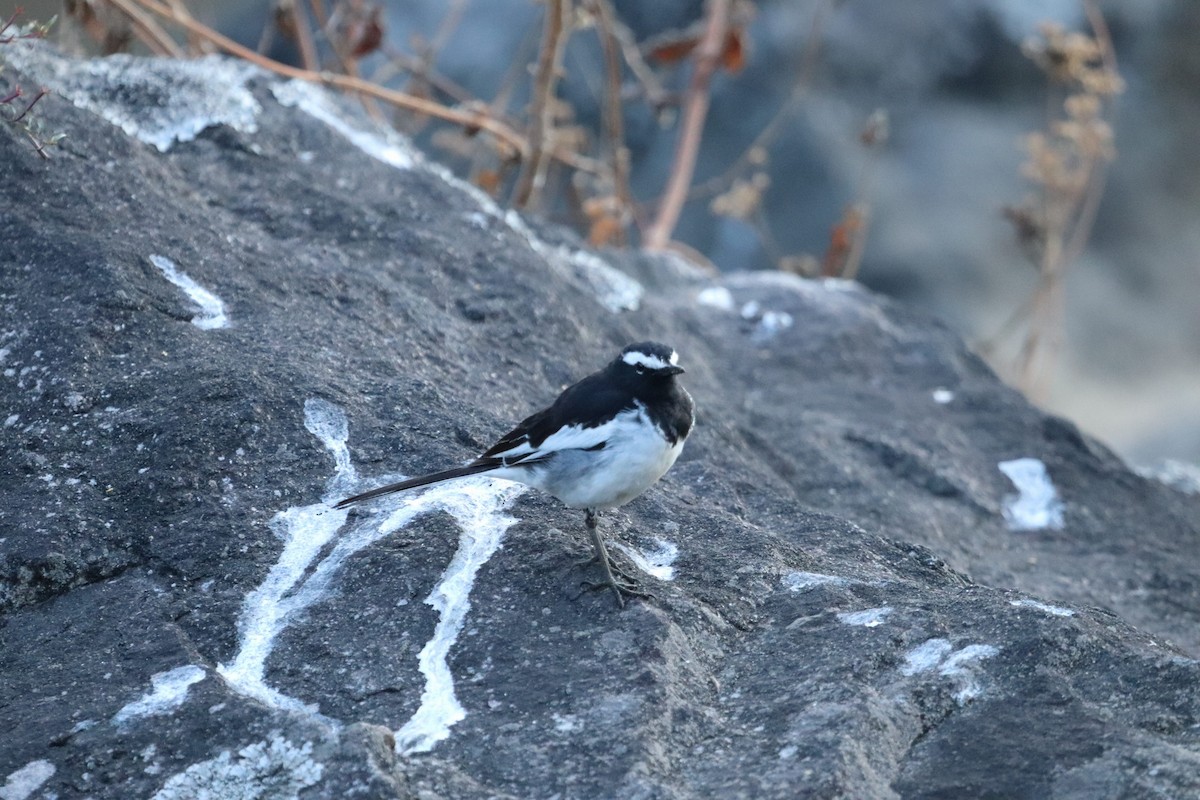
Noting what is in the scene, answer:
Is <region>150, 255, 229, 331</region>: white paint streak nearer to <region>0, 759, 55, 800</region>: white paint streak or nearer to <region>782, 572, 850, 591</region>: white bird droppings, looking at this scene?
<region>0, 759, 55, 800</region>: white paint streak

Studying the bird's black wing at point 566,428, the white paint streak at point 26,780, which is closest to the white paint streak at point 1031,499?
the bird's black wing at point 566,428

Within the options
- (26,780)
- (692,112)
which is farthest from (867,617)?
(692,112)

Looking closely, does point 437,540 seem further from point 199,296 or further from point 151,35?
point 151,35

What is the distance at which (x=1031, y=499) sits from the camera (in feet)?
19.3

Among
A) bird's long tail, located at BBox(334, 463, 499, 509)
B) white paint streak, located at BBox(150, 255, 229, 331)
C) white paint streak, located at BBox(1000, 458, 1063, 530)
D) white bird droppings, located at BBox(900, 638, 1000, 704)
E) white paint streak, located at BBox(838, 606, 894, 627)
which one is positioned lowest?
white paint streak, located at BBox(1000, 458, 1063, 530)

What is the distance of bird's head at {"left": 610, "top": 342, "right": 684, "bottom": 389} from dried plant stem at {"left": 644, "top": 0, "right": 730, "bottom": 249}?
16.3 ft

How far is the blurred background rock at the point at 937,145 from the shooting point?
11734mm

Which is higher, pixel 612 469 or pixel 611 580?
pixel 612 469

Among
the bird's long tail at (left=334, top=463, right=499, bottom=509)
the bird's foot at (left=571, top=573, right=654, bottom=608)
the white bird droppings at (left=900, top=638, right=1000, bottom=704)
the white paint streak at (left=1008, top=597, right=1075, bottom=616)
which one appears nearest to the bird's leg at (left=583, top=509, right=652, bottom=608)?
the bird's foot at (left=571, top=573, right=654, bottom=608)

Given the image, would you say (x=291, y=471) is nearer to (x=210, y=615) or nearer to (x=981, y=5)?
(x=210, y=615)

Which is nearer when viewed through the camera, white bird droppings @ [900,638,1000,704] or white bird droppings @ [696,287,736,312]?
white bird droppings @ [900,638,1000,704]

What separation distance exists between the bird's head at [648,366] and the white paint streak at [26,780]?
74.8 inches

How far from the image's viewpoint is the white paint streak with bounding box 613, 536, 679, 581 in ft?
13.1

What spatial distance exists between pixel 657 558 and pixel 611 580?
44cm
